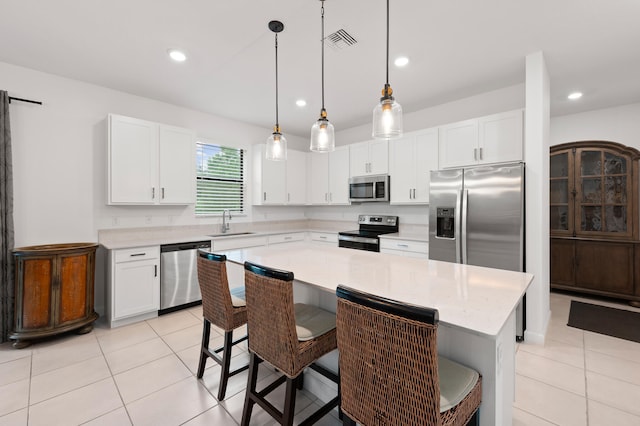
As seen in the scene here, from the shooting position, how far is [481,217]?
9.88 feet

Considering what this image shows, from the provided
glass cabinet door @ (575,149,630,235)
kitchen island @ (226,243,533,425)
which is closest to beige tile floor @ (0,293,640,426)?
kitchen island @ (226,243,533,425)

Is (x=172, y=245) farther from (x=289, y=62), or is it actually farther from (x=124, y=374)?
(x=289, y=62)

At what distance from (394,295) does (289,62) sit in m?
2.56

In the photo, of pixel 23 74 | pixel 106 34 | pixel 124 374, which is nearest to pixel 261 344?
pixel 124 374

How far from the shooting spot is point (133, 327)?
3.22 m

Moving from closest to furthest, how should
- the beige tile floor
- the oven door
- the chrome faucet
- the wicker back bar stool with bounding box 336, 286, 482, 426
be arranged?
the wicker back bar stool with bounding box 336, 286, 482, 426 → the beige tile floor → the oven door → the chrome faucet

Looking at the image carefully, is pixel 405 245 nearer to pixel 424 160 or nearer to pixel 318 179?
pixel 424 160

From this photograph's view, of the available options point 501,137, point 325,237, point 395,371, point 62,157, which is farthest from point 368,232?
point 62,157

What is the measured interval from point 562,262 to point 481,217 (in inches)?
95.9

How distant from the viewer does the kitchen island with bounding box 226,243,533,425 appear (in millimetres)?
1136

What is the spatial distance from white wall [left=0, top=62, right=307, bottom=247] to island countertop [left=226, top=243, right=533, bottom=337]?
232 cm

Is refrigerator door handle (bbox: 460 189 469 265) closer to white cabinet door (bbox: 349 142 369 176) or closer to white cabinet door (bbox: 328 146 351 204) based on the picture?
white cabinet door (bbox: 349 142 369 176)

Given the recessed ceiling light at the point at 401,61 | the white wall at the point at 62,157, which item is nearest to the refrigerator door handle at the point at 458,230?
the recessed ceiling light at the point at 401,61

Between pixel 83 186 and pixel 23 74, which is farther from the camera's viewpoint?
pixel 83 186
